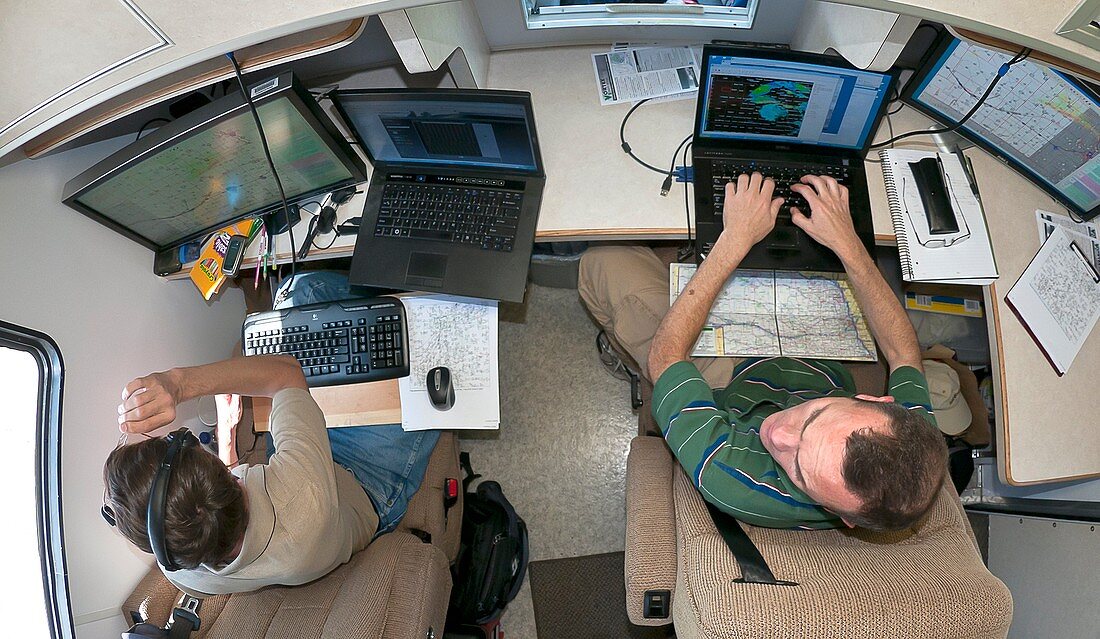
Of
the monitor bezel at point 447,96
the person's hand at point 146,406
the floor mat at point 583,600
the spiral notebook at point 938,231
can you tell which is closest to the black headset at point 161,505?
the person's hand at point 146,406

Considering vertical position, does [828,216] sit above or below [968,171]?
below

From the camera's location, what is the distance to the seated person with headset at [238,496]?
120cm

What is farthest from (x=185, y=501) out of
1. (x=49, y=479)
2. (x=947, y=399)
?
(x=947, y=399)

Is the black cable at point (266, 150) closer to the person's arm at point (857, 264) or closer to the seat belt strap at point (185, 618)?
the seat belt strap at point (185, 618)

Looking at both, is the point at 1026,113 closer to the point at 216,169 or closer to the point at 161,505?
the point at 216,169

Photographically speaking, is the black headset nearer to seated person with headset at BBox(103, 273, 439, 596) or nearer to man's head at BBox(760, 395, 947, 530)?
seated person with headset at BBox(103, 273, 439, 596)

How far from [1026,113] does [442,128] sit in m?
1.23

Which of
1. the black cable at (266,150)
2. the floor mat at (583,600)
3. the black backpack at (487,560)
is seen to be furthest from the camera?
the floor mat at (583,600)

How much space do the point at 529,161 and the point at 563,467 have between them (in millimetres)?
1195

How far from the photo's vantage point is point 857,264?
4.89ft

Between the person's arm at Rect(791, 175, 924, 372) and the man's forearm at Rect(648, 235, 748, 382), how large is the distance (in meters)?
0.19

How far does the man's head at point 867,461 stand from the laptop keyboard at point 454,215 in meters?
0.76

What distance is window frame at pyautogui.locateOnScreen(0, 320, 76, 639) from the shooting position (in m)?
1.36

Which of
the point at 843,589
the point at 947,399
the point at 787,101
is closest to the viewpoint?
the point at 843,589
